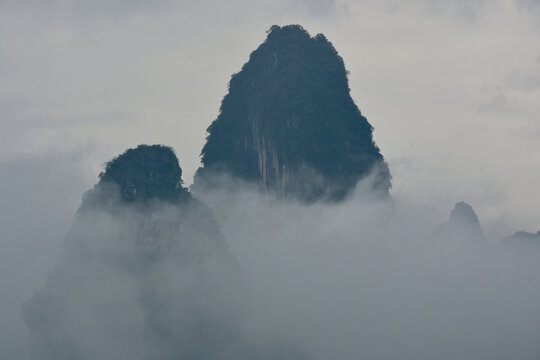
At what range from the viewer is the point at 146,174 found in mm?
90125

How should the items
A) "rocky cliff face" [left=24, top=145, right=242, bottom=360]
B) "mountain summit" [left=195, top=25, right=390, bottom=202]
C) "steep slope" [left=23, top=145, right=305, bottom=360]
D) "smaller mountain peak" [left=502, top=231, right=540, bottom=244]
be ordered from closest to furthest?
A: "steep slope" [left=23, top=145, right=305, bottom=360] → "rocky cliff face" [left=24, top=145, right=242, bottom=360] → "mountain summit" [left=195, top=25, right=390, bottom=202] → "smaller mountain peak" [left=502, top=231, right=540, bottom=244]

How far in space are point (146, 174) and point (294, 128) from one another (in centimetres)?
1590

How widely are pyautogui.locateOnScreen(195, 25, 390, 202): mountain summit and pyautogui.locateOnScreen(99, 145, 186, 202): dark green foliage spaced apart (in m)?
12.8

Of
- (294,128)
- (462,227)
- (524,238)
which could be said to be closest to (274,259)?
(294,128)

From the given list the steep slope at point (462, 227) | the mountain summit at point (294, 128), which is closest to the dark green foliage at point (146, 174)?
the mountain summit at point (294, 128)

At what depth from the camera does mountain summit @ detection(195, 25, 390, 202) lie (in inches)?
3991

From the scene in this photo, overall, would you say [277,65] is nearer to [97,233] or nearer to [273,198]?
[273,198]

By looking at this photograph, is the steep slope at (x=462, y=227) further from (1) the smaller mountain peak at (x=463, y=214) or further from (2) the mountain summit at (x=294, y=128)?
(2) the mountain summit at (x=294, y=128)

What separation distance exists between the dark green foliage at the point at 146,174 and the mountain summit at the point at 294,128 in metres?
12.8

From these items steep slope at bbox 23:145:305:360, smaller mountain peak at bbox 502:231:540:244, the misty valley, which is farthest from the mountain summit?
smaller mountain peak at bbox 502:231:540:244

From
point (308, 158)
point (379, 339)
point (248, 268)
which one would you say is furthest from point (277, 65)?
point (379, 339)

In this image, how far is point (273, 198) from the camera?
335 ft

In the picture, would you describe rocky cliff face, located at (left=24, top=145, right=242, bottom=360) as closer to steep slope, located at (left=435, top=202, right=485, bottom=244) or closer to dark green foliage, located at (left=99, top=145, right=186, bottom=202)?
dark green foliage, located at (left=99, top=145, right=186, bottom=202)

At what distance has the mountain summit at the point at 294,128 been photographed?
333 feet
